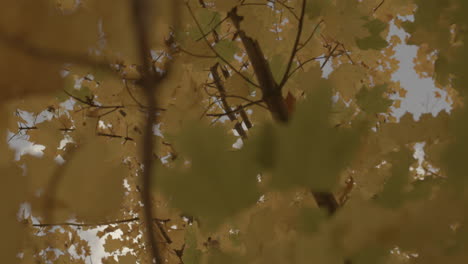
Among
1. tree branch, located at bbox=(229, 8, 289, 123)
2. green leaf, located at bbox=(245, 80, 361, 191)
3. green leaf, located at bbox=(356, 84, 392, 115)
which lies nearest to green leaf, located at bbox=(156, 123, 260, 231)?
green leaf, located at bbox=(245, 80, 361, 191)

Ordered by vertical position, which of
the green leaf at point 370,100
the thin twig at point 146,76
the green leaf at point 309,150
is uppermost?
the green leaf at point 370,100

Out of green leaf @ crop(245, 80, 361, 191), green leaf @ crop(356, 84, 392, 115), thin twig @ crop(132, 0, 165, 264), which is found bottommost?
green leaf @ crop(245, 80, 361, 191)

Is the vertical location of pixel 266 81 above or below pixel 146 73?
above

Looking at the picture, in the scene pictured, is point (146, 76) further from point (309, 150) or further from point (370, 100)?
point (370, 100)

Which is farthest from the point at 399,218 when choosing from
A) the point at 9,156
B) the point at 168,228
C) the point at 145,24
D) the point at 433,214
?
the point at 168,228

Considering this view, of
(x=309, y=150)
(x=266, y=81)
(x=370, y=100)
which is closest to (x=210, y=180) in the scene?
(x=309, y=150)

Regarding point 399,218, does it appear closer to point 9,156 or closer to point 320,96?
point 320,96

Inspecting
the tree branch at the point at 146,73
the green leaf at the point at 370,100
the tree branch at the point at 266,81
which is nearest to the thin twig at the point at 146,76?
the tree branch at the point at 146,73

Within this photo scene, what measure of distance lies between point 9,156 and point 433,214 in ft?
0.98

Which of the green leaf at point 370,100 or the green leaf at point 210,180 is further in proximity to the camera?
the green leaf at point 370,100

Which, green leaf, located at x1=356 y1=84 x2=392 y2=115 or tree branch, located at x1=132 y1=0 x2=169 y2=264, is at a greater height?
green leaf, located at x1=356 y1=84 x2=392 y2=115

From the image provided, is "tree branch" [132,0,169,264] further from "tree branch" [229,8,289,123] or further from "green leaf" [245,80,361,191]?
"tree branch" [229,8,289,123]

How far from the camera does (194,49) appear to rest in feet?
2.56

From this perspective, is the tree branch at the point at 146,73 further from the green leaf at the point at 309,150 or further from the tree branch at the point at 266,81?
the tree branch at the point at 266,81
